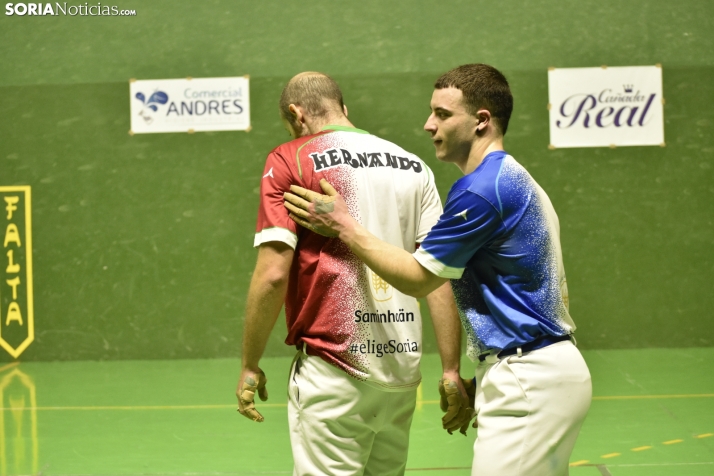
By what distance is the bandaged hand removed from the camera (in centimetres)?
207

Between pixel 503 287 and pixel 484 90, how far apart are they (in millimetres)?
449

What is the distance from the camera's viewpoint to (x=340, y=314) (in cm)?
197

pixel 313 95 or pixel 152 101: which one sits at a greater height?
pixel 152 101

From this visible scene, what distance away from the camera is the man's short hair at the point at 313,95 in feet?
7.00

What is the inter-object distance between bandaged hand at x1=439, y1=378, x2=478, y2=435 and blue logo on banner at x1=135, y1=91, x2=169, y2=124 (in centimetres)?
425

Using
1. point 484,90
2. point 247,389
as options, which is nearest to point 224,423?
point 247,389

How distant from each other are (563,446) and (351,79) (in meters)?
4.38

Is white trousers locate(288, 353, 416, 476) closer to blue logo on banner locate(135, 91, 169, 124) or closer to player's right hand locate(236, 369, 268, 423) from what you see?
player's right hand locate(236, 369, 268, 423)

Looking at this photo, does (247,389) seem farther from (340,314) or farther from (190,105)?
(190,105)

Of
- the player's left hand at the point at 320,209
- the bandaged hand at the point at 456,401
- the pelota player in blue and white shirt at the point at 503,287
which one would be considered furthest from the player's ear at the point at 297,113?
the bandaged hand at the point at 456,401

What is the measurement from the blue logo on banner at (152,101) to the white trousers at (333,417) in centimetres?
416

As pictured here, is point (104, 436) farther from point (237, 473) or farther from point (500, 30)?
point (500, 30)

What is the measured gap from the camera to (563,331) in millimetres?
1774

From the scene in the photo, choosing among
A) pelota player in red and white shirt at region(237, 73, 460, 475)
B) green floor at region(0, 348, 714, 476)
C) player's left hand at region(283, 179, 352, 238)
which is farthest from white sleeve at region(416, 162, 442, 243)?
green floor at region(0, 348, 714, 476)
